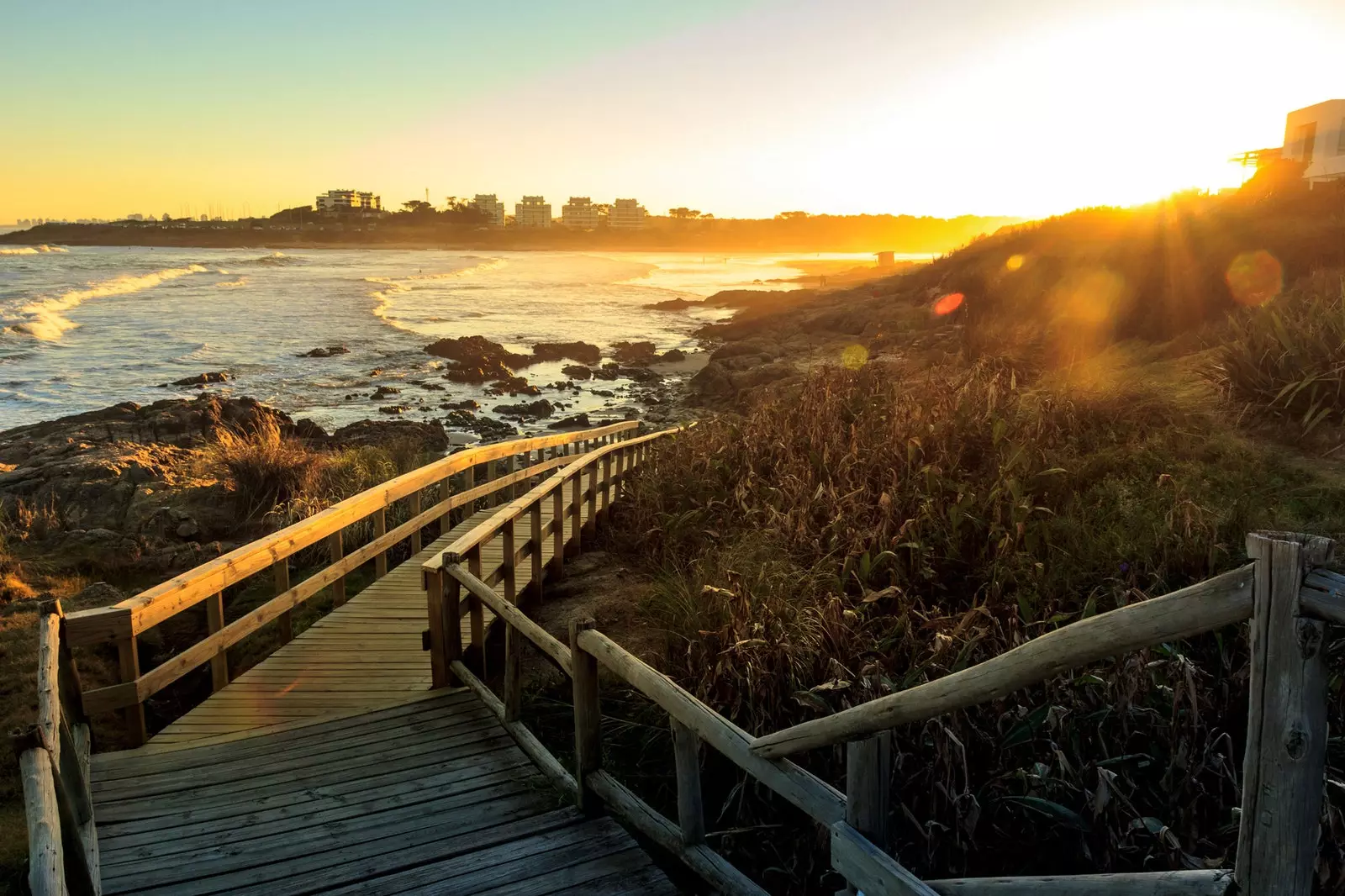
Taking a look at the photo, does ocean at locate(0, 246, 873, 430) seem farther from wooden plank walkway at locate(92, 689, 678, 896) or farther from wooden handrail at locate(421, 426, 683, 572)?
wooden plank walkway at locate(92, 689, 678, 896)

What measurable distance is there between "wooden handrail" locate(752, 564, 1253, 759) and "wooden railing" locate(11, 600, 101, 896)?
214 cm

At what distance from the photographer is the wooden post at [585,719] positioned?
3.91m

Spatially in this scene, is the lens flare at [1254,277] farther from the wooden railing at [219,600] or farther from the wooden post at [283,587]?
Result: the wooden post at [283,587]

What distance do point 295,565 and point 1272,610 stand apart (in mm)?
9029

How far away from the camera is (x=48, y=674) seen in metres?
3.46

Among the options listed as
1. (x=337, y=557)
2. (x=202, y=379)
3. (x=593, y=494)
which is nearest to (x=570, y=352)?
(x=202, y=379)

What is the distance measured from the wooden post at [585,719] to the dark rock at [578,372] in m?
25.3

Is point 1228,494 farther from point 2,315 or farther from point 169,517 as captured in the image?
point 2,315

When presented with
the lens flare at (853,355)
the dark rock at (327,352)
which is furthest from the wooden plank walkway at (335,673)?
the dark rock at (327,352)

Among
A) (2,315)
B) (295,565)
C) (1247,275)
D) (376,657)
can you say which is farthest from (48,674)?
(2,315)

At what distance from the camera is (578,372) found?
96.3 ft

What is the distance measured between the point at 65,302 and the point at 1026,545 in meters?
59.2

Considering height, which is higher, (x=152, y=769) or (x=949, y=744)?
(x=949, y=744)

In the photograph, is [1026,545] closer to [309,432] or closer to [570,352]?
[309,432]
